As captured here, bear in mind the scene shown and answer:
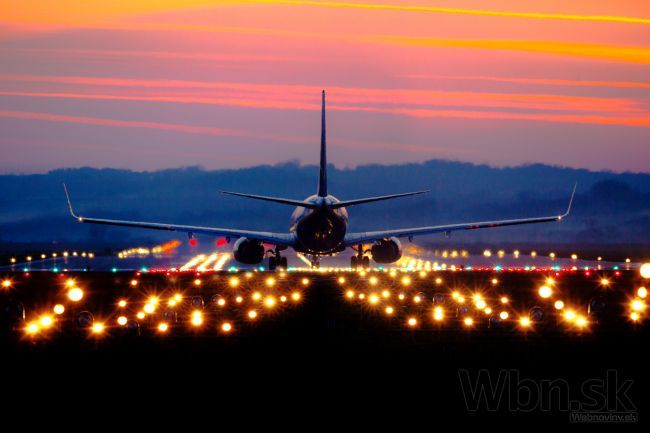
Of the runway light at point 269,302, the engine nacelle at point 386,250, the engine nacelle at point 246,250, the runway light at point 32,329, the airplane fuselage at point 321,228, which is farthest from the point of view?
the engine nacelle at point 386,250

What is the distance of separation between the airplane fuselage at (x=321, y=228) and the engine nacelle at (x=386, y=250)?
6.60 metres

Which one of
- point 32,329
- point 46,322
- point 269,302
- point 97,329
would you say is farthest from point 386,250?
point 32,329

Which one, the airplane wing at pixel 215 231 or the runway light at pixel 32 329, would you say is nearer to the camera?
the runway light at pixel 32 329

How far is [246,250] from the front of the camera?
236 feet

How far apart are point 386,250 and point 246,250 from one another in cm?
1055

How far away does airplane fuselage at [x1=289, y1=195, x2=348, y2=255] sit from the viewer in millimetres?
66188

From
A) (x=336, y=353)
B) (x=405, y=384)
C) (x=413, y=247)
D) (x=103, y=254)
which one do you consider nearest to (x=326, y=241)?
(x=336, y=353)

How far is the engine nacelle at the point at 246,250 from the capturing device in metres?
72.0

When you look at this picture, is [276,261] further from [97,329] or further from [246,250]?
[97,329]

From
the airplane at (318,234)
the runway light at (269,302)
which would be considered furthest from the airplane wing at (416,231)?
the runway light at (269,302)

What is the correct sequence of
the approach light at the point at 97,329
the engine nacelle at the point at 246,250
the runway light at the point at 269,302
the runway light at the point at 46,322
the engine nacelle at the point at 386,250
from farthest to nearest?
1. the engine nacelle at the point at 386,250
2. the engine nacelle at the point at 246,250
3. the runway light at the point at 269,302
4. the runway light at the point at 46,322
5. the approach light at the point at 97,329

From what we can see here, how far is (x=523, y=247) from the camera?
141250mm

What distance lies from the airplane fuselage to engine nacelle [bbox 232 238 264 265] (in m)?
5.08

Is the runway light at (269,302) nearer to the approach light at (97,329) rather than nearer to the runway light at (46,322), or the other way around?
the runway light at (46,322)
